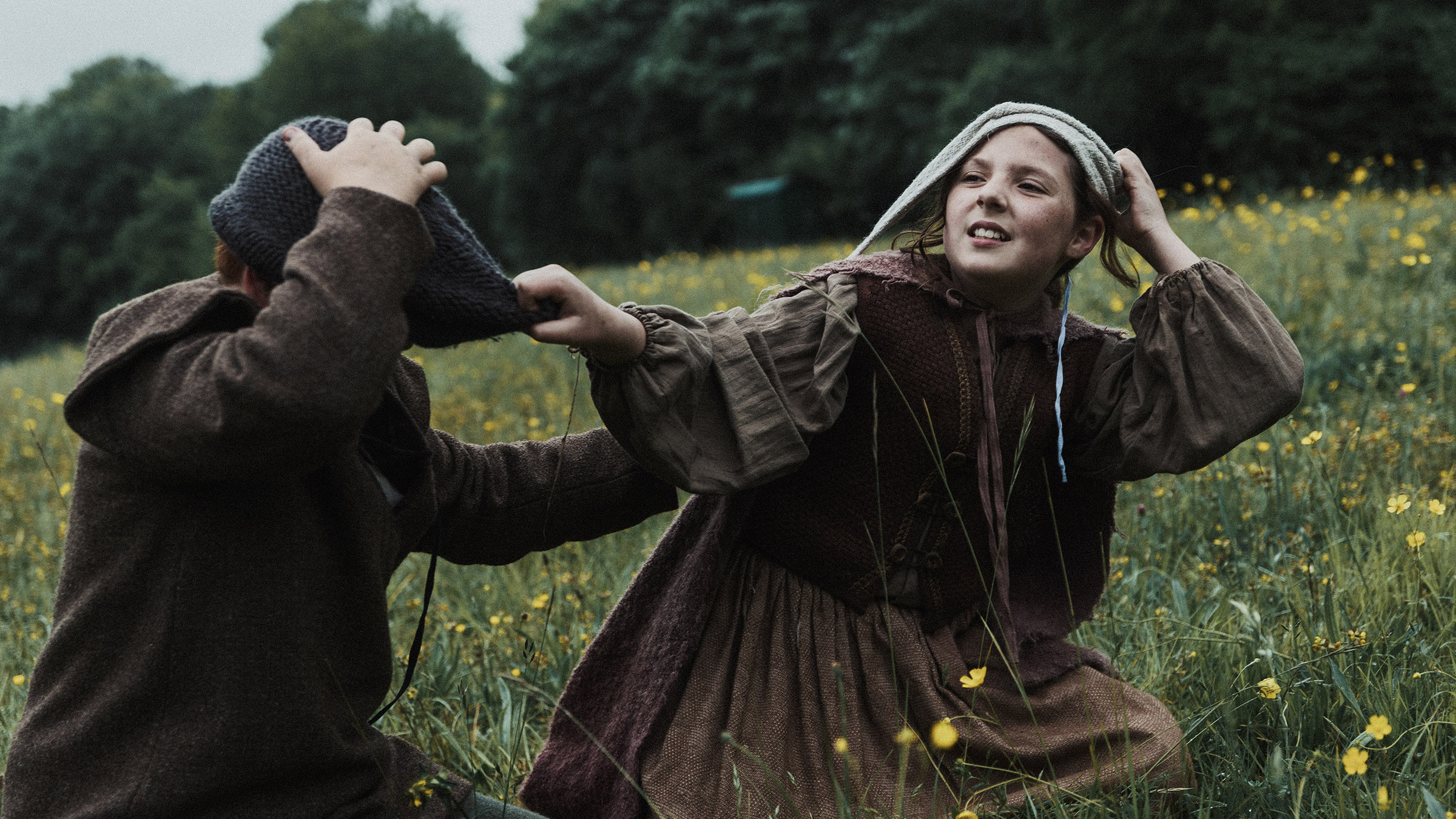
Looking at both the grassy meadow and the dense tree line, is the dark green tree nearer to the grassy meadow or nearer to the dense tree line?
the dense tree line

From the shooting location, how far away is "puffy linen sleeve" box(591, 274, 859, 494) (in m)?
1.62

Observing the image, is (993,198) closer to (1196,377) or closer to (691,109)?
(1196,377)

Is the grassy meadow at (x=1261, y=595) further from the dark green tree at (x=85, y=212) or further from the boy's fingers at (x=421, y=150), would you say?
the dark green tree at (x=85, y=212)

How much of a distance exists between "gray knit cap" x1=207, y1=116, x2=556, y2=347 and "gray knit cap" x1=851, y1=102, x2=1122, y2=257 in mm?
702

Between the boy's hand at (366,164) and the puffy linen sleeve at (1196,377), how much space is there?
116 centimetres

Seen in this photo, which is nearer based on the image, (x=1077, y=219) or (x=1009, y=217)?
(x=1009, y=217)

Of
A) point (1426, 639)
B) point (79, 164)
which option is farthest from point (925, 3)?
point (79, 164)

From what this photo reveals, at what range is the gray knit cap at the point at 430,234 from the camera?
4.62 feet

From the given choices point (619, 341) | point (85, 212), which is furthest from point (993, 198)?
point (85, 212)

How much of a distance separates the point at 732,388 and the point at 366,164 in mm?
595

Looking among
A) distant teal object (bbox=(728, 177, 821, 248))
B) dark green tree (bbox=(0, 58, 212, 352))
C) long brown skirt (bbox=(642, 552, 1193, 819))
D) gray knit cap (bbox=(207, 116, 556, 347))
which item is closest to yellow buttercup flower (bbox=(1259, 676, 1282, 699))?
long brown skirt (bbox=(642, 552, 1193, 819))

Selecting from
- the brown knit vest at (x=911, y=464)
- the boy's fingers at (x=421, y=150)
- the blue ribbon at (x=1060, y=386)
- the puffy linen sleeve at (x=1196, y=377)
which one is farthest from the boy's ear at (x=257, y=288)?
the puffy linen sleeve at (x=1196, y=377)

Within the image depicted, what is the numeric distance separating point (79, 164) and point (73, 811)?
149 ft

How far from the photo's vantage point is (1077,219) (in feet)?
6.47
